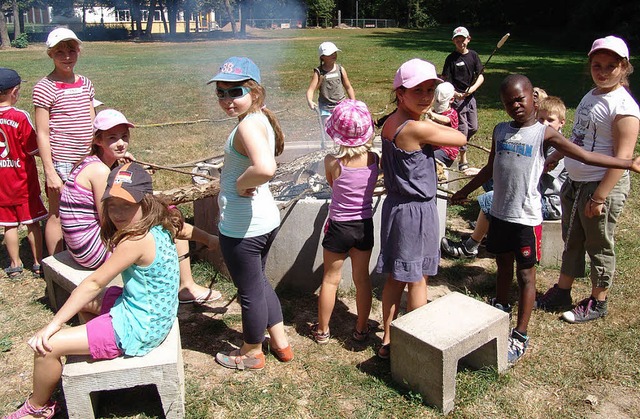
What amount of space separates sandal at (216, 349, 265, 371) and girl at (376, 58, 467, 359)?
2.24 feet

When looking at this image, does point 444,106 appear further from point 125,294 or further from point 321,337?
point 125,294

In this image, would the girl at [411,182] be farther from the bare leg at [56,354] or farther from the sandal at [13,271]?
the sandal at [13,271]

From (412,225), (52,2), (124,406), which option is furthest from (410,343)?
(52,2)

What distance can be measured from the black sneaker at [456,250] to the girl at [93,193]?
2.12m

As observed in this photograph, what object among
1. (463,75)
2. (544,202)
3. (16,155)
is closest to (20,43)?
(463,75)

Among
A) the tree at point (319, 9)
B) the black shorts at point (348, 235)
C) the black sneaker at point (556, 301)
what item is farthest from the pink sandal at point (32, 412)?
the tree at point (319, 9)

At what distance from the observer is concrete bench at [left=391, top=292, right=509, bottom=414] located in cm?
291

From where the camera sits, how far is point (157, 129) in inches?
380

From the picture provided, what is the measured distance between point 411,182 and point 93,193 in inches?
69.7

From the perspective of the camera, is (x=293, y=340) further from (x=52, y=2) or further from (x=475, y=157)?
(x=52, y=2)

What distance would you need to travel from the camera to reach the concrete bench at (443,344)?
291 cm

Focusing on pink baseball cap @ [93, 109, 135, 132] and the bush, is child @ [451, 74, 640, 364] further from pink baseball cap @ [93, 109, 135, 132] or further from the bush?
the bush

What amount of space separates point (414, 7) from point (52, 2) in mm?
32504

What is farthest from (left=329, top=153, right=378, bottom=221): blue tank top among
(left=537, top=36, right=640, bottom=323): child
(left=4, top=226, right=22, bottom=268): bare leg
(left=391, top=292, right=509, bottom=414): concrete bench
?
(left=4, top=226, right=22, bottom=268): bare leg
